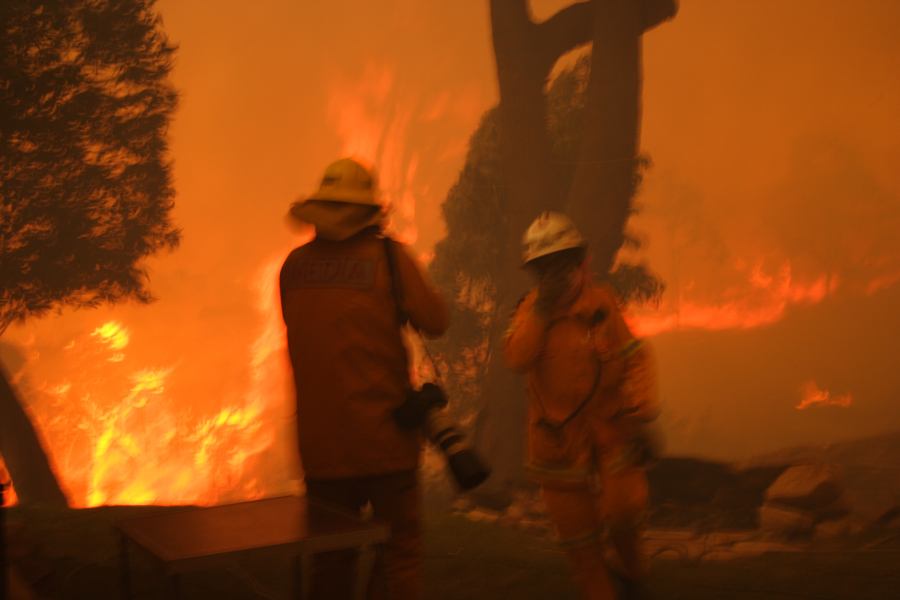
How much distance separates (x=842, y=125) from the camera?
5.76 metres

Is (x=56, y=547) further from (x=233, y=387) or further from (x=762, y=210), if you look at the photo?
(x=762, y=210)

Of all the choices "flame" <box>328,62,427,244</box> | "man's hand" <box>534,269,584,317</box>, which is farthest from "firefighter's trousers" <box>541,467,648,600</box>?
"flame" <box>328,62,427,244</box>

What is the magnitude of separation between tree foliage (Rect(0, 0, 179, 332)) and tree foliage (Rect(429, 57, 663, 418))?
1.70 meters

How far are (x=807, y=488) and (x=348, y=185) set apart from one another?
3731 mm

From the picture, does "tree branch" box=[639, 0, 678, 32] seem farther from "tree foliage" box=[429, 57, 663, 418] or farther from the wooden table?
the wooden table

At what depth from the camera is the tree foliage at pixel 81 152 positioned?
550 centimetres

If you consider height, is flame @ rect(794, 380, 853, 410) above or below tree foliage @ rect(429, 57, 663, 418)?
below

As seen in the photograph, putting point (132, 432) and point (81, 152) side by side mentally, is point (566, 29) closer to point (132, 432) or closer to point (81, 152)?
point (81, 152)

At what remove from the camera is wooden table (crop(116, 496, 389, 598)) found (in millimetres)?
1992


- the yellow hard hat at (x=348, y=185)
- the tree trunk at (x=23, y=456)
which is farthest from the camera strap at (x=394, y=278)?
the tree trunk at (x=23, y=456)

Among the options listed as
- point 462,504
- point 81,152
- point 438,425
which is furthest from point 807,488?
point 81,152

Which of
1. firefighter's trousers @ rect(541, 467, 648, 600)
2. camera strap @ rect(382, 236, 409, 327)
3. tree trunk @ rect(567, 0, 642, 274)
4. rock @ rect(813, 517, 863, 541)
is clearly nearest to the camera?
camera strap @ rect(382, 236, 409, 327)

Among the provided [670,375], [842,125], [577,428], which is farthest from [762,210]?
[577,428]

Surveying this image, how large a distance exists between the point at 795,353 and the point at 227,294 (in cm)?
337
